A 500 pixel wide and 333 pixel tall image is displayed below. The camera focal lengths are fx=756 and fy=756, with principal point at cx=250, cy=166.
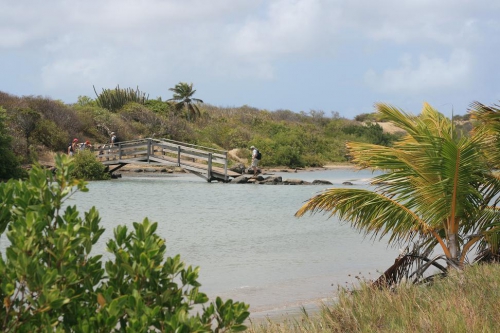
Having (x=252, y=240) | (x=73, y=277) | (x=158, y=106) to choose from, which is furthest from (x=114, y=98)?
(x=73, y=277)

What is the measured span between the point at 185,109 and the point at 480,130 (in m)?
57.1

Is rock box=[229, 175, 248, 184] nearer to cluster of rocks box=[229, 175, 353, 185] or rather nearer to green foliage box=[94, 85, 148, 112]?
cluster of rocks box=[229, 175, 353, 185]

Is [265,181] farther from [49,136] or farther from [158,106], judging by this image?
[158,106]

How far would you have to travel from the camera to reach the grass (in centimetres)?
599

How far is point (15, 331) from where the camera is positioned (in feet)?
11.8

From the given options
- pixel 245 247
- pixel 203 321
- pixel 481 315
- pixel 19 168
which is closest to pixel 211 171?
pixel 19 168

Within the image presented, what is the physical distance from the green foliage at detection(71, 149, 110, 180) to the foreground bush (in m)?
34.3

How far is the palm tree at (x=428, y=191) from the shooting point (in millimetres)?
10453

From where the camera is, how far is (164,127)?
55.2m

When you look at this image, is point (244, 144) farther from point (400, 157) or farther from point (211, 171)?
point (400, 157)

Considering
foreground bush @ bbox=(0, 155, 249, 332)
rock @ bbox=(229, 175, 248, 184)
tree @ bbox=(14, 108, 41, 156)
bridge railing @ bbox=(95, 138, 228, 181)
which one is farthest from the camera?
tree @ bbox=(14, 108, 41, 156)

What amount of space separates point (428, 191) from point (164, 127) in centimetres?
4570

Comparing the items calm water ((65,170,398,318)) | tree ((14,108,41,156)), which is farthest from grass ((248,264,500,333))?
tree ((14,108,41,156))

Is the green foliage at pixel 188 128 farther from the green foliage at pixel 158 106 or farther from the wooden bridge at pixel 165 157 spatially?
the wooden bridge at pixel 165 157
